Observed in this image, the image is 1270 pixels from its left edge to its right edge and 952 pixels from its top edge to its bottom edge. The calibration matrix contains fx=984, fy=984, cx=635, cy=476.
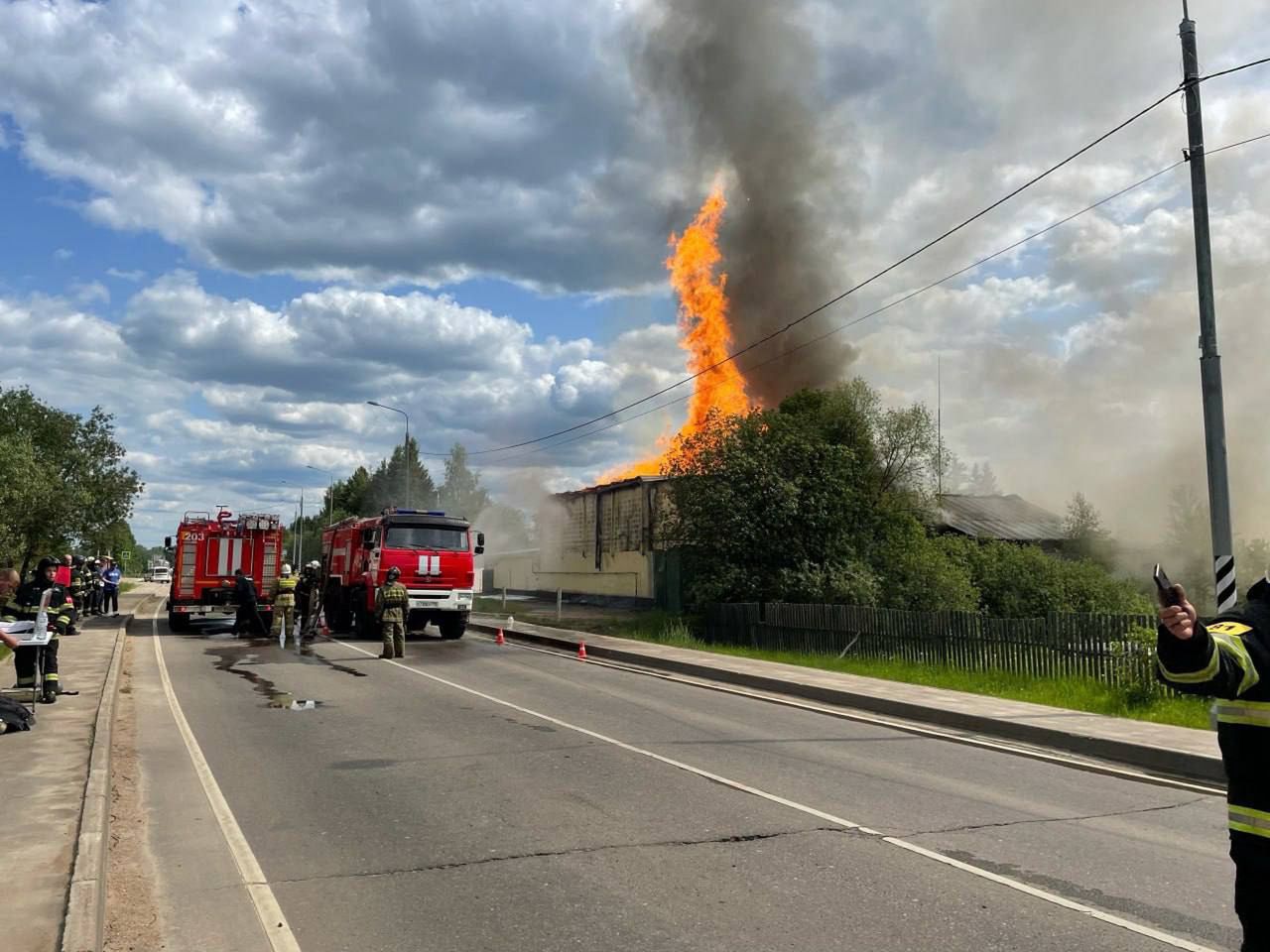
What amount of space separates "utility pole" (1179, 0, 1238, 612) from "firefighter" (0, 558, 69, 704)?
12.4 m

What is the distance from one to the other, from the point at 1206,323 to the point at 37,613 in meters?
13.2

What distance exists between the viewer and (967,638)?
1505 cm

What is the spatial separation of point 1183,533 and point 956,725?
34475 millimetres

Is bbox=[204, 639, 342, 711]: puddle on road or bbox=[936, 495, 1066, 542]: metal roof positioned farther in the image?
bbox=[936, 495, 1066, 542]: metal roof

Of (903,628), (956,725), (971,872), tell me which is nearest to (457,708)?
(956,725)

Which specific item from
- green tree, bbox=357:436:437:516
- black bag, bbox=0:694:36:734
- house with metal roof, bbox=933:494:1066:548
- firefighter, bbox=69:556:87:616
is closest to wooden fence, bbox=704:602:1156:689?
black bag, bbox=0:694:36:734

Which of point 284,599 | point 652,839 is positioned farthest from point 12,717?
point 284,599

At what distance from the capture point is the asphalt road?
14.8 feet

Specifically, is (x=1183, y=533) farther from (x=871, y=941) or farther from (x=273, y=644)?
(x=871, y=941)

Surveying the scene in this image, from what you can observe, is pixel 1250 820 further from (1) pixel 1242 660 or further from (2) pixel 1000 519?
(2) pixel 1000 519

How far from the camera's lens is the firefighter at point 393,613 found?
17.2 metres

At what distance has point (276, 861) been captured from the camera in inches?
217

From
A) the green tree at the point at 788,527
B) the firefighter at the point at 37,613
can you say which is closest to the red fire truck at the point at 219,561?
the green tree at the point at 788,527

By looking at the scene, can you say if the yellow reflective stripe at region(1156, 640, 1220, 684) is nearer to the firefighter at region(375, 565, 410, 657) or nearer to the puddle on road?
the puddle on road
